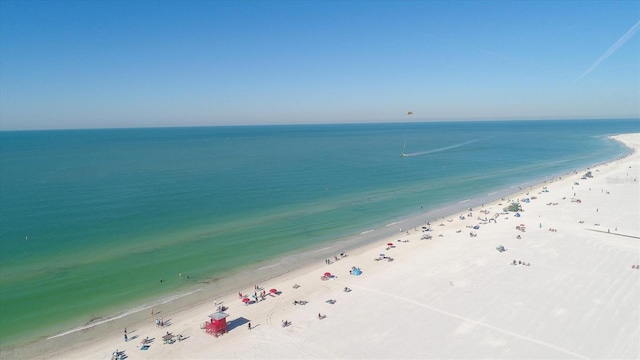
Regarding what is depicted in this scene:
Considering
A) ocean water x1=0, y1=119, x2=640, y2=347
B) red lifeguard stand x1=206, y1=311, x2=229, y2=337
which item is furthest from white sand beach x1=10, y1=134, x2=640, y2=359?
ocean water x1=0, y1=119, x2=640, y2=347

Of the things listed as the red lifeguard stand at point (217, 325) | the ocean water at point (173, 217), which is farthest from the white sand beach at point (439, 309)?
the ocean water at point (173, 217)

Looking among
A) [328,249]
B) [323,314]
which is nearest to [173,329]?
[323,314]

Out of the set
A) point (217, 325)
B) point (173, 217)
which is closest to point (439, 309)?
point (217, 325)

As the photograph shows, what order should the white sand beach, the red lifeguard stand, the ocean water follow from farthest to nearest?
the ocean water → the red lifeguard stand → the white sand beach

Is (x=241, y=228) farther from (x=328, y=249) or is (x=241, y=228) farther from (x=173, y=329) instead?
(x=173, y=329)

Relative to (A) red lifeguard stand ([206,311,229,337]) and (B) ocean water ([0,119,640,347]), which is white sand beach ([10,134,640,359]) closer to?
(A) red lifeguard stand ([206,311,229,337])

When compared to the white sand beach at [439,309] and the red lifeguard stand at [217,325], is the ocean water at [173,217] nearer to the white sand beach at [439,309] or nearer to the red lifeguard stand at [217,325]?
the white sand beach at [439,309]

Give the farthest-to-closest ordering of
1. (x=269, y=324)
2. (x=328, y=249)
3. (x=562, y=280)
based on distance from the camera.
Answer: (x=328, y=249), (x=562, y=280), (x=269, y=324)

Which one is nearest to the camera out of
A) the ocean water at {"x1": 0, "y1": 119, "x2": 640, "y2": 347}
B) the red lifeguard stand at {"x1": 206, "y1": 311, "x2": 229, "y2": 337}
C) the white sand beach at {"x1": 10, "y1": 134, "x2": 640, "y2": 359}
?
the white sand beach at {"x1": 10, "y1": 134, "x2": 640, "y2": 359}

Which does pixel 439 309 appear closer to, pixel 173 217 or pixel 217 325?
pixel 217 325
